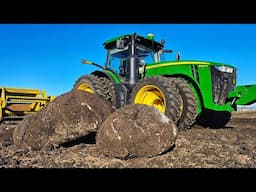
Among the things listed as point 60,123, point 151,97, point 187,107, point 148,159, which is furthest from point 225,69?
point 60,123

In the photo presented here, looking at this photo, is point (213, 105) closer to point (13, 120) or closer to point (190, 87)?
point (190, 87)

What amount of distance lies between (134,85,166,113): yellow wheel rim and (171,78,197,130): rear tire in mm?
476

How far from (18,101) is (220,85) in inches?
227

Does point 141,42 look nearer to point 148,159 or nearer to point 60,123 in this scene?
point 60,123

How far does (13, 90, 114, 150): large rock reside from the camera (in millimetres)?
4531

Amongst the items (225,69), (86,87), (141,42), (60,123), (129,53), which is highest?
(141,42)

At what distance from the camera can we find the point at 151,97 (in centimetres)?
643

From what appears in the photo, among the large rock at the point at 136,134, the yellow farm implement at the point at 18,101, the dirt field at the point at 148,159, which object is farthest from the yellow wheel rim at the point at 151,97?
the yellow farm implement at the point at 18,101

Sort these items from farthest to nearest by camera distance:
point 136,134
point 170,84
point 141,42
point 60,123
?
point 141,42 < point 170,84 < point 60,123 < point 136,134

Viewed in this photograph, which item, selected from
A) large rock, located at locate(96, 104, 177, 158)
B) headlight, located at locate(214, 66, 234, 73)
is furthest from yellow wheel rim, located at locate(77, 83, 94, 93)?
large rock, located at locate(96, 104, 177, 158)

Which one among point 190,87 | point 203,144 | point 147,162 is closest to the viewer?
point 147,162

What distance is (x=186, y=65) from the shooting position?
6262 mm
